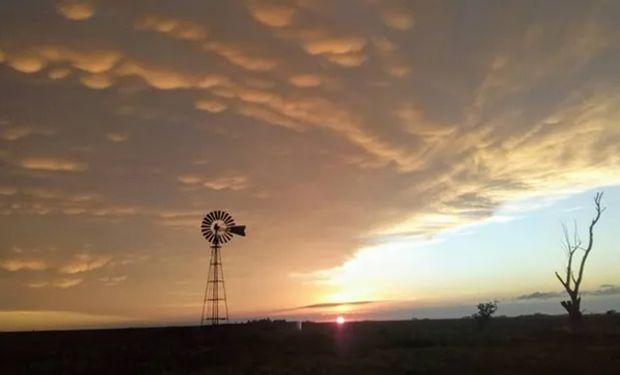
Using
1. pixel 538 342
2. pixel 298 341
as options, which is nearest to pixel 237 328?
pixel 298 341

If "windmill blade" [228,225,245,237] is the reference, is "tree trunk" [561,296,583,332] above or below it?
below

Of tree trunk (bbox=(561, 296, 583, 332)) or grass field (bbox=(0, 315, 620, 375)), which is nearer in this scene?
grass field (bbox=(0, 315, 620, 375))

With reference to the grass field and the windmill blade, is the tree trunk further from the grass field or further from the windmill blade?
the windmill blade

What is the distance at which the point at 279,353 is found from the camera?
39812mm

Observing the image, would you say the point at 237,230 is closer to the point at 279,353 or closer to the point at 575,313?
the point at 279,353

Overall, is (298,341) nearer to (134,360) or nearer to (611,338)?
(134,360)

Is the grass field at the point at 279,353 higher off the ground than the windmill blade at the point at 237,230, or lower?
lower

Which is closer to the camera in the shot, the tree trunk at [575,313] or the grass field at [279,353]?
the grass field at [279,353]

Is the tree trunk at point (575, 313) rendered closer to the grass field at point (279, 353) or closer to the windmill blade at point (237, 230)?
the grass field at point (279, 353)

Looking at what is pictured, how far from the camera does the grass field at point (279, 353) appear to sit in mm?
32706

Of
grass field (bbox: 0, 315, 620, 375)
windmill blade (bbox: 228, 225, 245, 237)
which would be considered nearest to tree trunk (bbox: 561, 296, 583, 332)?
grass field (bbox: 0, 315, 620, 375)

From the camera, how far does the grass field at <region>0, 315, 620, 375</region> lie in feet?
107

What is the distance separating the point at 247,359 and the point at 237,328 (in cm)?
908

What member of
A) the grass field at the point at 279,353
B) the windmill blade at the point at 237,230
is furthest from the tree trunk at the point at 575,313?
the windmill blade at the point at 237,230
